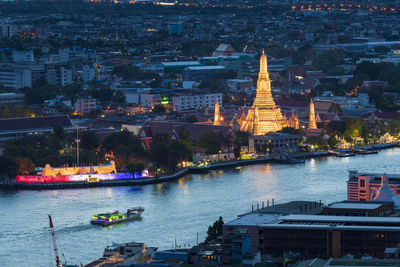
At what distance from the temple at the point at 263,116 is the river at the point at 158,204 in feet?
8.22

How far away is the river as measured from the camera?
14992mm

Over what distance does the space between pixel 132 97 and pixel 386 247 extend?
17.2 metres

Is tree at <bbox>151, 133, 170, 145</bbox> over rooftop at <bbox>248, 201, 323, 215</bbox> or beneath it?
over

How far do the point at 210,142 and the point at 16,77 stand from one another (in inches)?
479

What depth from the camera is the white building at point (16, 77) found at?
33594 mm

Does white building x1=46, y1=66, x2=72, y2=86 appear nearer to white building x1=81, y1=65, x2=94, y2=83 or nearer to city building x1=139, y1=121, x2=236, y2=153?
white building x1=81, y1=65, x2=94, y2=83

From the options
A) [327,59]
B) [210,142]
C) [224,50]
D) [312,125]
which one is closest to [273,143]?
[210,142]

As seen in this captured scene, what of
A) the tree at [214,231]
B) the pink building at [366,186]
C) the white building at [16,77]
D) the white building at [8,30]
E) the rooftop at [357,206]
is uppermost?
the white building at [8,30]

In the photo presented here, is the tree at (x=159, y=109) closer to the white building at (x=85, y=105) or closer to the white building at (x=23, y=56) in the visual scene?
the white building at (x=85, y=105)

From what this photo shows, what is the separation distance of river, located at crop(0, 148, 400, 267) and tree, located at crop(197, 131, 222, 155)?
83 cm

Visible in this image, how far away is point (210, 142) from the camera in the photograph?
22500 millimetres

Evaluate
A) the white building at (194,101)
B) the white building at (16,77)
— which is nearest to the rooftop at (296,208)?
the white building at (194,101)

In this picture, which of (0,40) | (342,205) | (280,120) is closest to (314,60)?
(0,40)

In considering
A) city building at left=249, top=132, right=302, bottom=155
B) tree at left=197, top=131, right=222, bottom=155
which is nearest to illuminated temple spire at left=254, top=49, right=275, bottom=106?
city building at left=249, top=132, right=302, bottom=155
